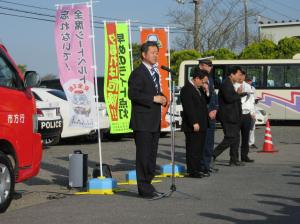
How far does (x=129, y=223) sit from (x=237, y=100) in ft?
20.3

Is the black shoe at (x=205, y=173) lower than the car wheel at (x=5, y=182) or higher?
lower

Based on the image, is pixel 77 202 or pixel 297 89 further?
pixel 297 89

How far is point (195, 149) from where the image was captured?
11.7 m

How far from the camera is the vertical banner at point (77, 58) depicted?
10.4 meters

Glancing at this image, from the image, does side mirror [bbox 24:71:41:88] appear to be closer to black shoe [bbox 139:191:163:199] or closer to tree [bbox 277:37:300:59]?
black shoe [bbox 139:191:163:199]

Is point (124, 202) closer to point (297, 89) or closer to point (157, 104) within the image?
point (157, 104)

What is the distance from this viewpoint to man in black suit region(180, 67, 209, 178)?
11.6 metres

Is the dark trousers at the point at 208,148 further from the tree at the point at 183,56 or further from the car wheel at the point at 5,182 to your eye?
the tree at the point at 183,56

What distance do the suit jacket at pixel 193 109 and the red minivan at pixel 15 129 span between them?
3030 mm

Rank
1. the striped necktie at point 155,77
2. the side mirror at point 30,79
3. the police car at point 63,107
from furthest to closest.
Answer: the police car at point 63,107
the striped necktie at point 155,77
the side mirror at point 30,79

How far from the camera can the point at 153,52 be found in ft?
30.8

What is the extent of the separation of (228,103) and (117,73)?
258cm

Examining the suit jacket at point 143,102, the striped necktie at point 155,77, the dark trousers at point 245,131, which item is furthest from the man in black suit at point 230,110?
the suit jacket at point 143,102

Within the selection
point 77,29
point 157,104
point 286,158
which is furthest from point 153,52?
point 286,158
